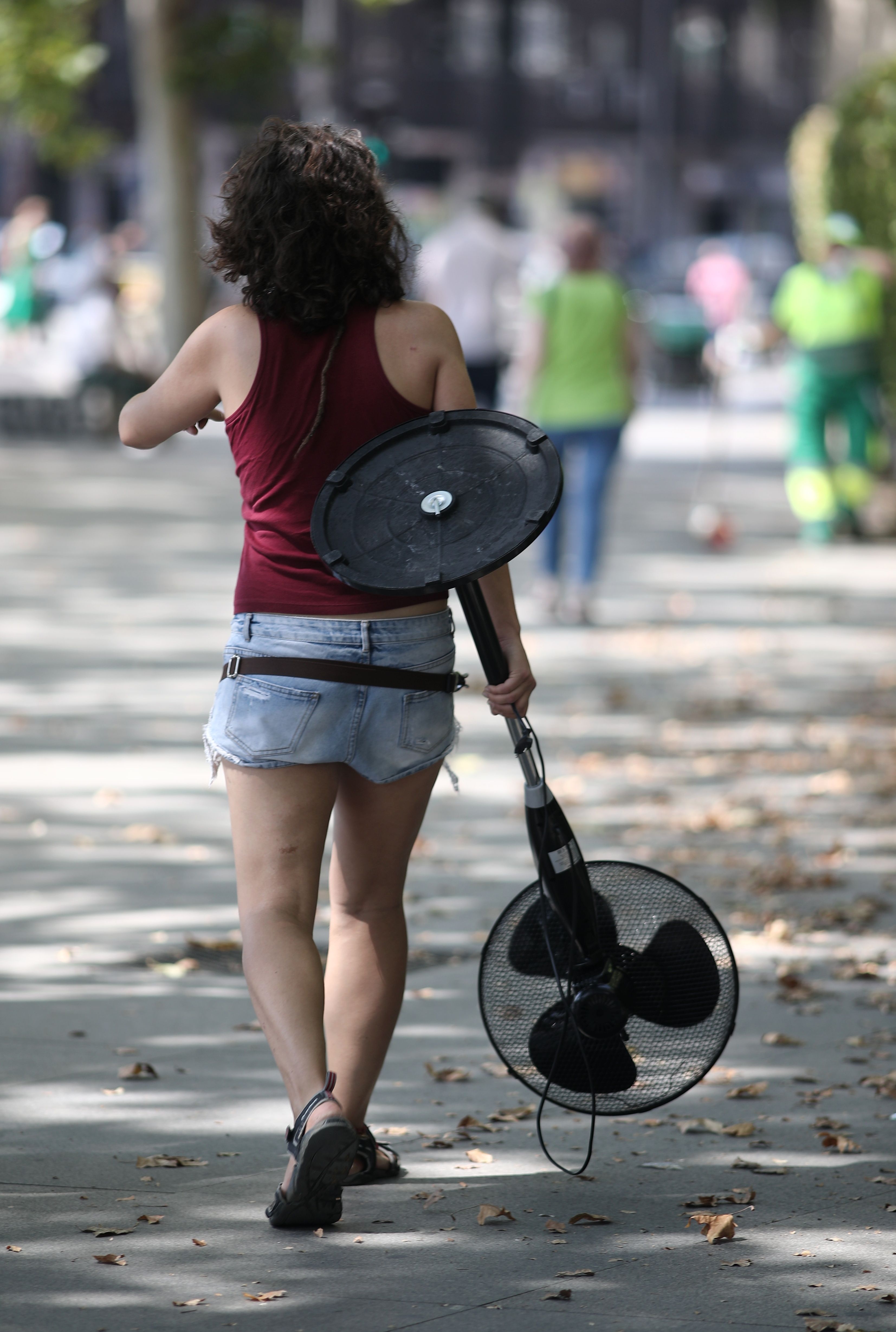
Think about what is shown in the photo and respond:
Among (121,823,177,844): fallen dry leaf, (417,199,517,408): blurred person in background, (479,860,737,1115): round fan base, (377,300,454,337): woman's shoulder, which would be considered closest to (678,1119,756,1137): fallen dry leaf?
(479,860,737,1115): round fan base

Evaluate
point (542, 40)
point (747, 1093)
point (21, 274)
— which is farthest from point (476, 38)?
point (747, 1093)

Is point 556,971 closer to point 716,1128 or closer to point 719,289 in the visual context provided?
point 716,1128

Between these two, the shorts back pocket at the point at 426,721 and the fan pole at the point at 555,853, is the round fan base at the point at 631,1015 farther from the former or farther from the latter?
the shorts back pocket at the point at 426,721

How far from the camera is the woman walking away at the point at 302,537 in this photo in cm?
379

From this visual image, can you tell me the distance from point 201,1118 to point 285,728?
1.13 metres

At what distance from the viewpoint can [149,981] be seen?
5.54 meters

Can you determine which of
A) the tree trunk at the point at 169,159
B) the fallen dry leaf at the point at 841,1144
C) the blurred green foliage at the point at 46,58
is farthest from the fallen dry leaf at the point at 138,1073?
the tree trunk at the point at 169,159

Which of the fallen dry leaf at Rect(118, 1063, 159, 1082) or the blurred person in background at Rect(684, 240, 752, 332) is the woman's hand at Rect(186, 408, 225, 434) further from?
the blurred person in background at Rect(684, 240, 752, 332)

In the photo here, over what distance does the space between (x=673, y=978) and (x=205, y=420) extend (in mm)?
1443

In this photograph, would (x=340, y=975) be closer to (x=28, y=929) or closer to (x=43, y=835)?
(x=28, y=929)

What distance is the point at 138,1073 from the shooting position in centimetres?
475

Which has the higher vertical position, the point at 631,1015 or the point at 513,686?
the point at 513,686

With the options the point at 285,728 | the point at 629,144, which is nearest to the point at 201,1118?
the point at 285,728

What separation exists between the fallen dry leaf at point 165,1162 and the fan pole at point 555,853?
36.0 inches
